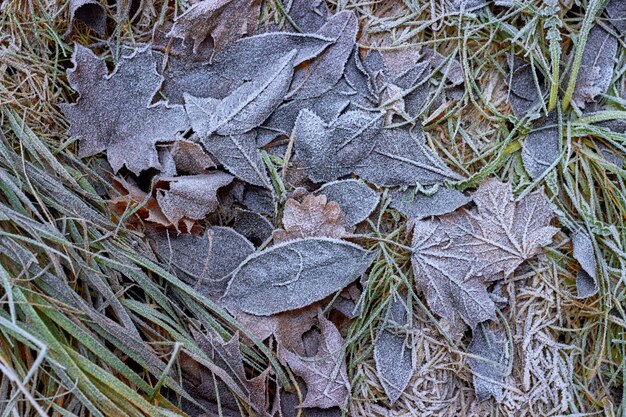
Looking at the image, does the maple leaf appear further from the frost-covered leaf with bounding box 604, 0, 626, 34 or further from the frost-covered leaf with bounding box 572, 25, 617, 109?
the frost-covered leaf with bounding box 604, 0, 626, 34

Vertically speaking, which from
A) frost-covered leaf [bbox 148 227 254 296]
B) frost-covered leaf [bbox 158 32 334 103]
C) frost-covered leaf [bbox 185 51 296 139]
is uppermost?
frost-covered leaf [bbox 158 32 334 103]

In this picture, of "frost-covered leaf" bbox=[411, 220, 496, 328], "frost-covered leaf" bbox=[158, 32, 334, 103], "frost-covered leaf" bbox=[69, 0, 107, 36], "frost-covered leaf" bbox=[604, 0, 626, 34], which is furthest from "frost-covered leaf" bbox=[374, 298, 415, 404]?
"frost-covered leaf" bbox=[69, 0, 107, 36]

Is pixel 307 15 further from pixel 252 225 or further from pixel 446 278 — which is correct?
pixel 446 278

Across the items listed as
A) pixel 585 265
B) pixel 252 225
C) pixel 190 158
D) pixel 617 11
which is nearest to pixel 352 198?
pixel 252 225

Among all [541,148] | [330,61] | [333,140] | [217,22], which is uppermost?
[217,22]

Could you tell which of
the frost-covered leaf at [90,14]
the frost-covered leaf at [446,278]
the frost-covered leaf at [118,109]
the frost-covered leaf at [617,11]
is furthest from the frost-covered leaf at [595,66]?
the frost-covered leaf at [90,14]

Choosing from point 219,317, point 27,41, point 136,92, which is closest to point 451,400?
point 219,317
